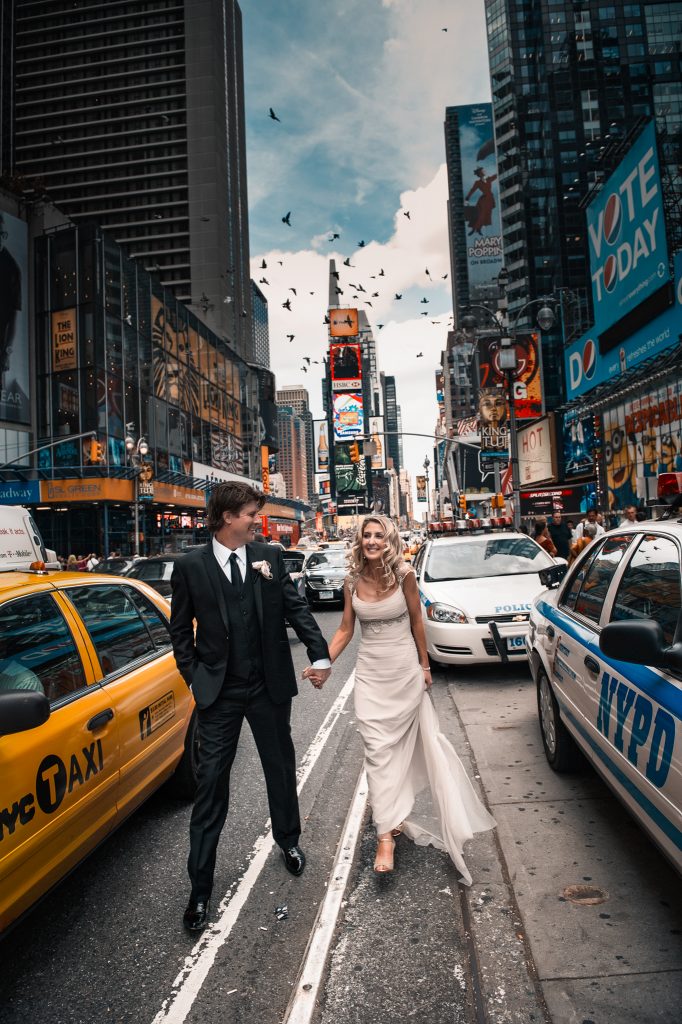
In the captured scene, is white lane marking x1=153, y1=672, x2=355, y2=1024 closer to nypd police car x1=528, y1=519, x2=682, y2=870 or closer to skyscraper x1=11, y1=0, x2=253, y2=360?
nypd police car x1=528, y1=519, x2=682, y2=870

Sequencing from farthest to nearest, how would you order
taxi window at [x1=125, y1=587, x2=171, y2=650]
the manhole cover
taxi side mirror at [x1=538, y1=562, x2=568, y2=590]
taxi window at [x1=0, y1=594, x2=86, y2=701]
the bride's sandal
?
1. taxi side mirror at [x1=538, y1=562, x2=568, y2=590]
2. taxi window at [x1=125, y1=587, x2=171, y2=650]
3. the bride's sandal
4. the manhole cover
5. taxi window at [x1=0, y1=594, x2=86, y2=701]

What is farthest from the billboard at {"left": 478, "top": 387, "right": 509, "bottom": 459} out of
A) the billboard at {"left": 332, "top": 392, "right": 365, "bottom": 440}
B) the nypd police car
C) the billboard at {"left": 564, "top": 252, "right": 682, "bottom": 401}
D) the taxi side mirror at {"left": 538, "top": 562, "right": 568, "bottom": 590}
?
the billboard at {"left": 332, "top": 392, "right": 365, "bottom": 440}

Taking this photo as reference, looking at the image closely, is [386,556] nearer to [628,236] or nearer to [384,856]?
[384,856]

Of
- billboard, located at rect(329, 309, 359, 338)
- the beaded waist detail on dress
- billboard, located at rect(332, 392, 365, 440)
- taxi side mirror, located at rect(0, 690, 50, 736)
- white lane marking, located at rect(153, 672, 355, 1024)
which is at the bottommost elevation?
white lane marking, located at rect(153, 672, 355, 1024)

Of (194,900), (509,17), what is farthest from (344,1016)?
(509,17)

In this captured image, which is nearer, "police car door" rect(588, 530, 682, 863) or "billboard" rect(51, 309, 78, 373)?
"police car door" rect(588, 530, 682, 863)

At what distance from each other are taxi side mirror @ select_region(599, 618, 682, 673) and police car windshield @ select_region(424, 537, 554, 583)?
5.92 m

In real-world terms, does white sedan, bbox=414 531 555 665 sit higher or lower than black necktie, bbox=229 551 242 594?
lower

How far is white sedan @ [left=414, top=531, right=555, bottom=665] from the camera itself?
7.18m

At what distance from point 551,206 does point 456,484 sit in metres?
48.5

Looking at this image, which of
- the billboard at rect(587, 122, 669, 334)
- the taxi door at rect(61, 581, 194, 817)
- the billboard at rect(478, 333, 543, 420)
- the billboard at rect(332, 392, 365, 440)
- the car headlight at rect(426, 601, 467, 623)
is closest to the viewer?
the taxi door at rect(61, 581, 194, 817)

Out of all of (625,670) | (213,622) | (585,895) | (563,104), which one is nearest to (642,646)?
(625,670)

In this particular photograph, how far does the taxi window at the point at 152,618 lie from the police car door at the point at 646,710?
258 cm

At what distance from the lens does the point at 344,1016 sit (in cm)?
229
